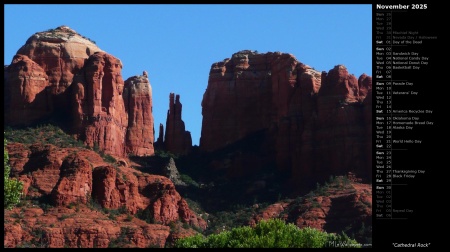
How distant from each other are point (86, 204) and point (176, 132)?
150 feet

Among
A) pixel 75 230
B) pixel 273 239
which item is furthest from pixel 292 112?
pixel 273 239

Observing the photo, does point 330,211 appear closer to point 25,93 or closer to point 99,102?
point 99,102

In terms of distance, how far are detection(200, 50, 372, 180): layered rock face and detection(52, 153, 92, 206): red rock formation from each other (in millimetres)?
33230

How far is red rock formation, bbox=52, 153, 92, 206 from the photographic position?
12738 centimetres

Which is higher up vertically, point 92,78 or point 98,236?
point 92,78

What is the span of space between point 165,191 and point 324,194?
19.2 metres

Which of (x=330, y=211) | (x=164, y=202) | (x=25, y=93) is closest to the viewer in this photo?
(x=164, y=202)

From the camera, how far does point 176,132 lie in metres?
174

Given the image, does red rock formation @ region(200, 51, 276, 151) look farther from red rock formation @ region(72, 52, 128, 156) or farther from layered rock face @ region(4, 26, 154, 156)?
red rock formation @ region(72, 52, 128, 156)

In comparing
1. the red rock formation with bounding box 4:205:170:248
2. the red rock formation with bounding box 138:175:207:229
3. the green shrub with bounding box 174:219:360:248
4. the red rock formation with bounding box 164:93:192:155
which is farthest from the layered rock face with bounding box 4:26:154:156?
the green shrub with bounding box 174:219:360:248
